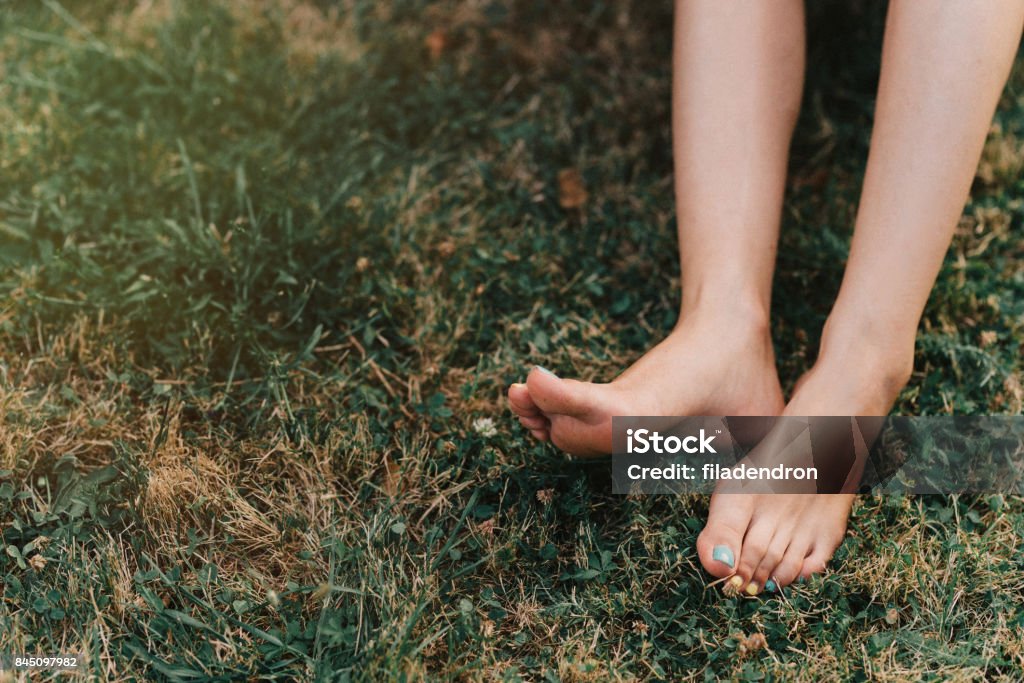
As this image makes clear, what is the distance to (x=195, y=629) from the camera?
160 cm

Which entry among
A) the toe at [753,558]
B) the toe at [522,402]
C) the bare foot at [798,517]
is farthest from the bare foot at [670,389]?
the toe at [753,558]

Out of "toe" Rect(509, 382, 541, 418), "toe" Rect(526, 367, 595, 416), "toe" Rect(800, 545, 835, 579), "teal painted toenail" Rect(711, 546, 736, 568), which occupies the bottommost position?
"toe" Rect(800, 545, 835, 579)

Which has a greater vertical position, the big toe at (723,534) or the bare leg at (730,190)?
the bare leg at (730,190)

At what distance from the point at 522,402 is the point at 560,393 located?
10cm

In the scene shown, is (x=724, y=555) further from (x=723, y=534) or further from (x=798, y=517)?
(x=798, y=517)

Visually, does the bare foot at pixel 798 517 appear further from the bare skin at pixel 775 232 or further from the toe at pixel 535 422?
the toe at pixel 535 422

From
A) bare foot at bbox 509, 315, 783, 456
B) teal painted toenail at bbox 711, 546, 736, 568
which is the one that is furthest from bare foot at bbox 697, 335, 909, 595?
bare foot at bbox 509, 315, 783, 456

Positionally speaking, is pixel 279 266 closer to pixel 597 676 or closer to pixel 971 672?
pixel 597 676

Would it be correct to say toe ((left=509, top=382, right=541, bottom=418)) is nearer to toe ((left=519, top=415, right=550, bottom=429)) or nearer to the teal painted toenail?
toe ((left=519, top=415, right=550, bottom=429))

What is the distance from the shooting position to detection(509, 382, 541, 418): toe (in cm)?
166

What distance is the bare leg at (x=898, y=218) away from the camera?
5.31ft

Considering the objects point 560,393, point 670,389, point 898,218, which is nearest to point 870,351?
point 898,218

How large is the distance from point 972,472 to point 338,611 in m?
1.32

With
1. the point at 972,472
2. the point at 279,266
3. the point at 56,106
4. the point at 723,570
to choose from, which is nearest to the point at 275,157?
the point at 279,266
